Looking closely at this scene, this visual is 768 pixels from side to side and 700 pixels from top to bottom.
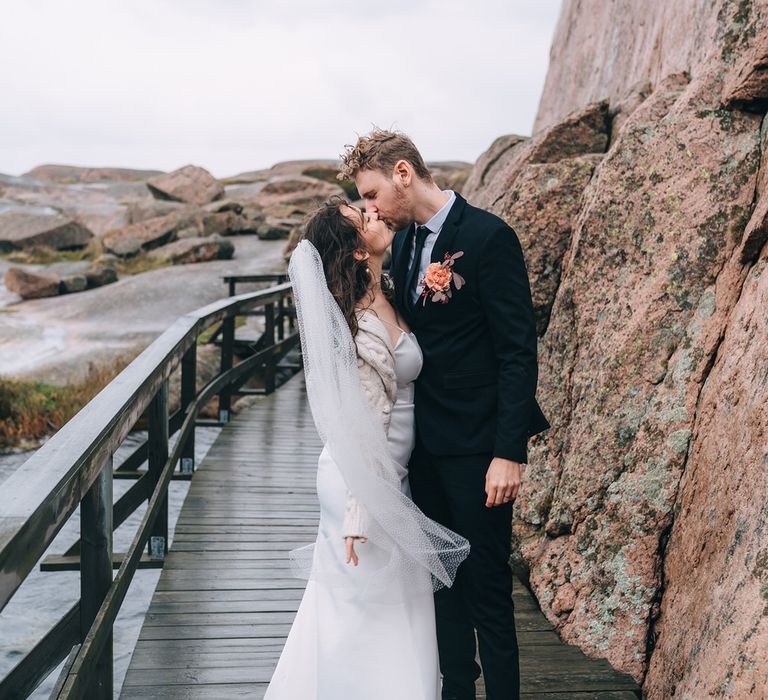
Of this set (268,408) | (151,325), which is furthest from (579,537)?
Result: (151,325)

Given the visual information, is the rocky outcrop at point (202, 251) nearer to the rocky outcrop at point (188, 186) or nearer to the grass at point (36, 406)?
the rocky outcrop at point (188, 186)

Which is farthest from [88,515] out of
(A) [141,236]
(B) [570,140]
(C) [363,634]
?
(A) [141,236]

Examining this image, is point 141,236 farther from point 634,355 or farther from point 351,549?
point 351,549

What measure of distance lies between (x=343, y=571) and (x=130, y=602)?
490cm

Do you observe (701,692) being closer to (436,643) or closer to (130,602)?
(436,643)

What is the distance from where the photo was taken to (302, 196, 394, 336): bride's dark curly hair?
2.88 metres

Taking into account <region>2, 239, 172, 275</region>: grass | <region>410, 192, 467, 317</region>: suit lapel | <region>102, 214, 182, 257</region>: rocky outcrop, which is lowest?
<region>2, 239, 172, 275</region>: grass

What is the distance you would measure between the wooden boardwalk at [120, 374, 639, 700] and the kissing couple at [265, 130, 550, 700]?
1.93ft

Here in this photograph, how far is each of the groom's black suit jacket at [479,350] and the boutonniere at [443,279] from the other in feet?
0.06

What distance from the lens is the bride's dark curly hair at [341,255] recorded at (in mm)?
2875

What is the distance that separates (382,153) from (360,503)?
3.54 ft

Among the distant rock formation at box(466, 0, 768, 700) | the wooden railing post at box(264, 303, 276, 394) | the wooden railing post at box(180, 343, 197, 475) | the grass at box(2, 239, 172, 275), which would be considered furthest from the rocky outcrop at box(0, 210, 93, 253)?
the distant rock formation at box(466, 0, 768, 700)

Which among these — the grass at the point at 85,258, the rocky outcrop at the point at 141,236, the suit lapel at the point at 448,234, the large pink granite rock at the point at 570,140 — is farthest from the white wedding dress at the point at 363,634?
the rocky outcrop at the point at 141,236

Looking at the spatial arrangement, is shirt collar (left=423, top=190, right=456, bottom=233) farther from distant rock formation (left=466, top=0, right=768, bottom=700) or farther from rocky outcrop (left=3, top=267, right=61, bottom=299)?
rocky outcrop (left=3, top=267, right=61, bottom=299)
